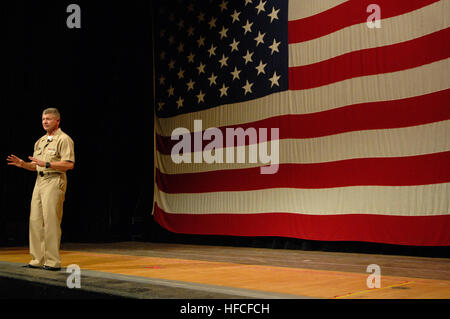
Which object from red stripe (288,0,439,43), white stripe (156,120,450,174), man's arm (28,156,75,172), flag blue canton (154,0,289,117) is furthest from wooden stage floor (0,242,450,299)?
red stripe (288,0,439,43)

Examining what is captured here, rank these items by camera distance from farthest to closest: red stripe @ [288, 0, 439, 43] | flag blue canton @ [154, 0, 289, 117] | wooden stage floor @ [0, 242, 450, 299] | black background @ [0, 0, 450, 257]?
black background @ [0, 0, 450, 257], flag blue canton @ [154, 0, 289, 117], red stripe @ [288, 0, 439, 43], wooden stage floor @ [0, 242, 450, 299]

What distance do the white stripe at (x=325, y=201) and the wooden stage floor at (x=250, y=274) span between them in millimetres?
426

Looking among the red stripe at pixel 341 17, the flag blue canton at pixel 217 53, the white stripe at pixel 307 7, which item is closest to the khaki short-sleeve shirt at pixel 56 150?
the flag blue canton at pixel 217 53

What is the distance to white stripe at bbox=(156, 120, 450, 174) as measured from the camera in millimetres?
4227

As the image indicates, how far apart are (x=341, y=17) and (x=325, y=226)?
208 cm

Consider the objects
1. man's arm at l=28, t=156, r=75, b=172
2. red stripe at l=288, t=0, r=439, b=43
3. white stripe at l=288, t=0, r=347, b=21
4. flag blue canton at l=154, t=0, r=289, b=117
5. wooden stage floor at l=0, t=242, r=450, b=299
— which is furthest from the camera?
flag blue canton at l=154, t=0, r=289, b=117

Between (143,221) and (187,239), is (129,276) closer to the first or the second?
(187,239)

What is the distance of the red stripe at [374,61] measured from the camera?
14.0 ft

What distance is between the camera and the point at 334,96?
4934 millimetres

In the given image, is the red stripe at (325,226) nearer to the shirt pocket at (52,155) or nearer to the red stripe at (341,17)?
the red stripe at (341,17)

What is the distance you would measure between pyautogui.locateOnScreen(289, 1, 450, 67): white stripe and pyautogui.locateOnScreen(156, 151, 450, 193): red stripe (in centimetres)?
109

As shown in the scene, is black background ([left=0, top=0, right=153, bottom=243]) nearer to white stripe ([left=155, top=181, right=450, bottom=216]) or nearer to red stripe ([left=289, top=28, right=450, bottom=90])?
white stripe ([left=155, top=181, right=450, bottom=216])

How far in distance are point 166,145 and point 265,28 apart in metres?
2.03
